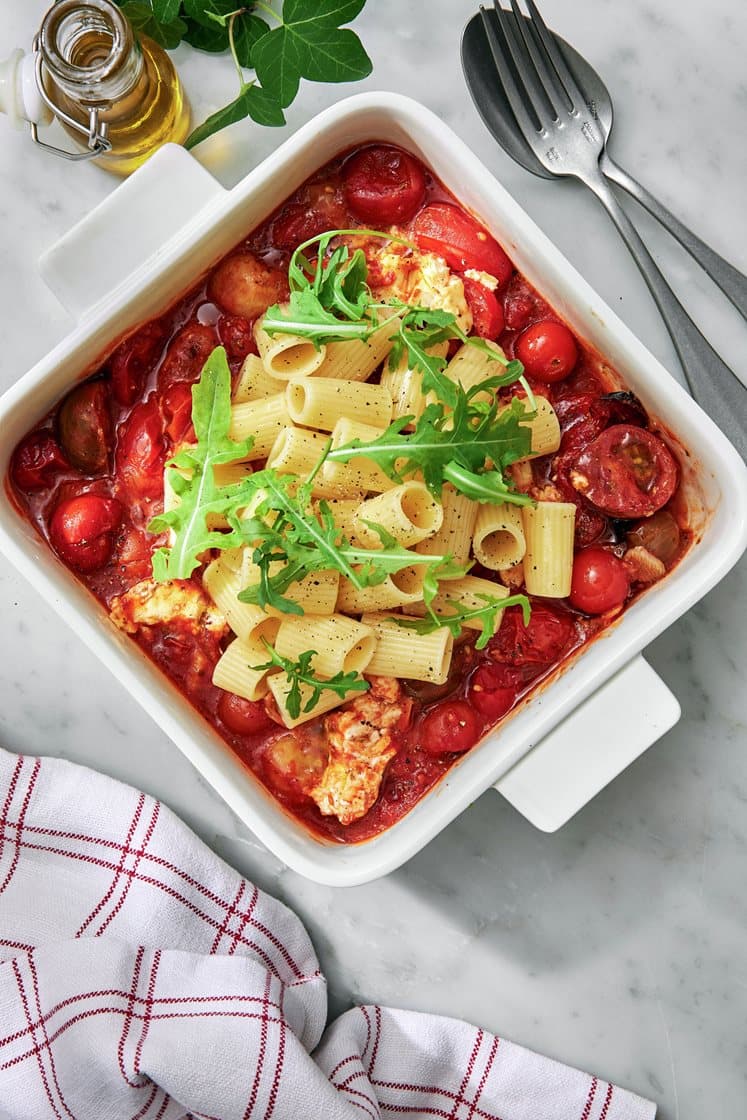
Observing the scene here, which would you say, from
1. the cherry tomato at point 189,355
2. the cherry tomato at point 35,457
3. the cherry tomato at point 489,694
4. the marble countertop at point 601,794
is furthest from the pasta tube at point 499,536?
the cherry tomato at point 35,457

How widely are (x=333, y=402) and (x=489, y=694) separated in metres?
0.75

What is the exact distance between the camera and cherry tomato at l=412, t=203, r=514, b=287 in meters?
2.24

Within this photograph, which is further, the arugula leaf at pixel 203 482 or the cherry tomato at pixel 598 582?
the cherry tomato at pixel 598 582

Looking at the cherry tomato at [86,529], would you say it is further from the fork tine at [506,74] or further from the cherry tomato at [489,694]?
the fork tine at [506,74]

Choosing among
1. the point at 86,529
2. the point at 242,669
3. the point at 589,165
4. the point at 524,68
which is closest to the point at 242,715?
the point at 242,669

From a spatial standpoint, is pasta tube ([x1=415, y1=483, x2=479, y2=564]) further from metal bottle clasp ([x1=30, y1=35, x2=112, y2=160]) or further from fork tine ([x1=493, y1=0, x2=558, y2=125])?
metal bottle clasp ([x1=30, y1=35, x2=112, y2=160])

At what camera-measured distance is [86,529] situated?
2.23 m

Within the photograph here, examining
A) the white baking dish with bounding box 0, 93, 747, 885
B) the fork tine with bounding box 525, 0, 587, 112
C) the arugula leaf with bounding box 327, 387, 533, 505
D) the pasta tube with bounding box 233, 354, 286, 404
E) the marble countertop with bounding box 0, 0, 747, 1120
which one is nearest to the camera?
the arugula leaf with bounding box 327, 387, 533, 505

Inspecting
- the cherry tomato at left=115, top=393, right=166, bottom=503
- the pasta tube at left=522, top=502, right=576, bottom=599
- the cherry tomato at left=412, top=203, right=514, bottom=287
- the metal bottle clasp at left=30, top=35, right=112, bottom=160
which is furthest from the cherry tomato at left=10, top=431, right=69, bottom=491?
the pasta tube at left=522, top=502, right=576, bottom=599

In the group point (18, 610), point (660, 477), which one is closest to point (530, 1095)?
point (660, 477)

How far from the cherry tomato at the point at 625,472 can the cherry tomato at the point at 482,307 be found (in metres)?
0.35

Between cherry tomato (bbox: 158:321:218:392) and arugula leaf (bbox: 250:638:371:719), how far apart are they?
0.65 metres

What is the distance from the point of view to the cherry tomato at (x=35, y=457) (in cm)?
225

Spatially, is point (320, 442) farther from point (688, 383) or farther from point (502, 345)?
point (688, 383)
